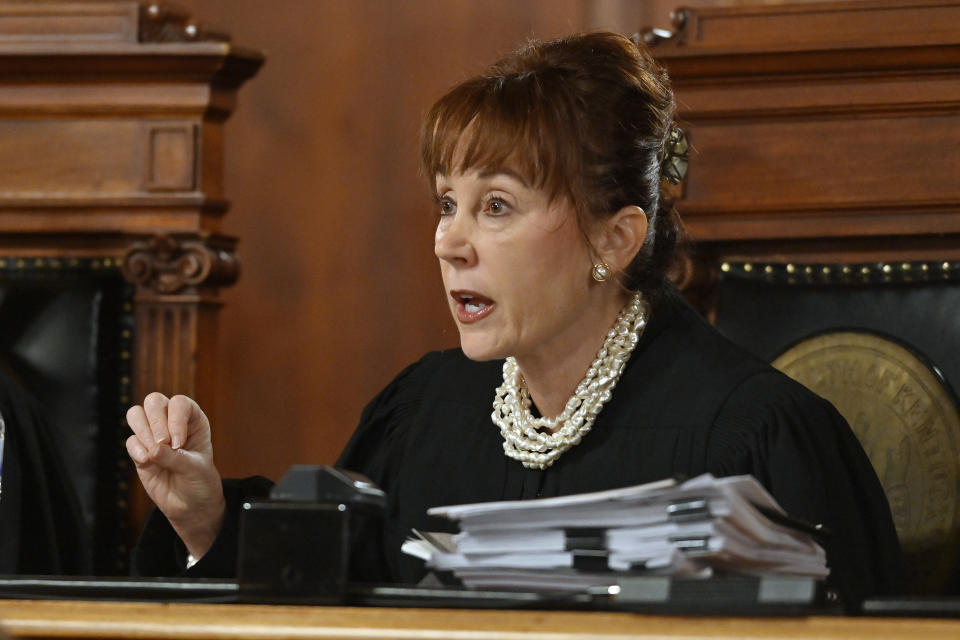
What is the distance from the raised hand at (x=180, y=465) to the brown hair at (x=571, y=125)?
50 centimetres

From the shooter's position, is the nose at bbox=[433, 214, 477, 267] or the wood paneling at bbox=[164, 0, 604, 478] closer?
the nose at bbox=[433, 214, 477, 267]

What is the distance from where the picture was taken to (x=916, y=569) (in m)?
2.36

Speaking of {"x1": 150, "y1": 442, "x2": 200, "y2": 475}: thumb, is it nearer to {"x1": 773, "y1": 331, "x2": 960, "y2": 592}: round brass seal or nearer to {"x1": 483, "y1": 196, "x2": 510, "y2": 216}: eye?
{"x1": 483, "y1": 196, "x2": 510, "y2": 216}: eye

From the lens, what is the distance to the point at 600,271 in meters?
2.03

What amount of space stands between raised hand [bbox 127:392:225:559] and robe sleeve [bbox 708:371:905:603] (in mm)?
677

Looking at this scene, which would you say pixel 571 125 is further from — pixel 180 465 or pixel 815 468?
pixel 180 465

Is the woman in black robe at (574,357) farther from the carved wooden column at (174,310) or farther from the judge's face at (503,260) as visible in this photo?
the carved wooden column at (174,310)

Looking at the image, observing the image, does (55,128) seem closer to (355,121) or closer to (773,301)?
(355,121)

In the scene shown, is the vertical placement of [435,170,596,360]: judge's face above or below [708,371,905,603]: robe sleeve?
above

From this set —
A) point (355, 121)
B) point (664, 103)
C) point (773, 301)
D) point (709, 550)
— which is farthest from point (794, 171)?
point (709, 550)

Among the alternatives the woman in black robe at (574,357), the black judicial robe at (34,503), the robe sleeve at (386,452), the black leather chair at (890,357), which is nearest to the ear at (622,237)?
the woman in black robe at (574,357)

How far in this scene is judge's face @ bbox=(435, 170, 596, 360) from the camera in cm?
195

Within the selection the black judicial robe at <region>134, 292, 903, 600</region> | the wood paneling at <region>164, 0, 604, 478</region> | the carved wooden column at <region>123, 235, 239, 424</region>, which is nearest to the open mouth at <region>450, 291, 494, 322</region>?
the black judicial robe at <region>134, 292, 903, 600</region>

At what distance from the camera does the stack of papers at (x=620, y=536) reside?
123cm
